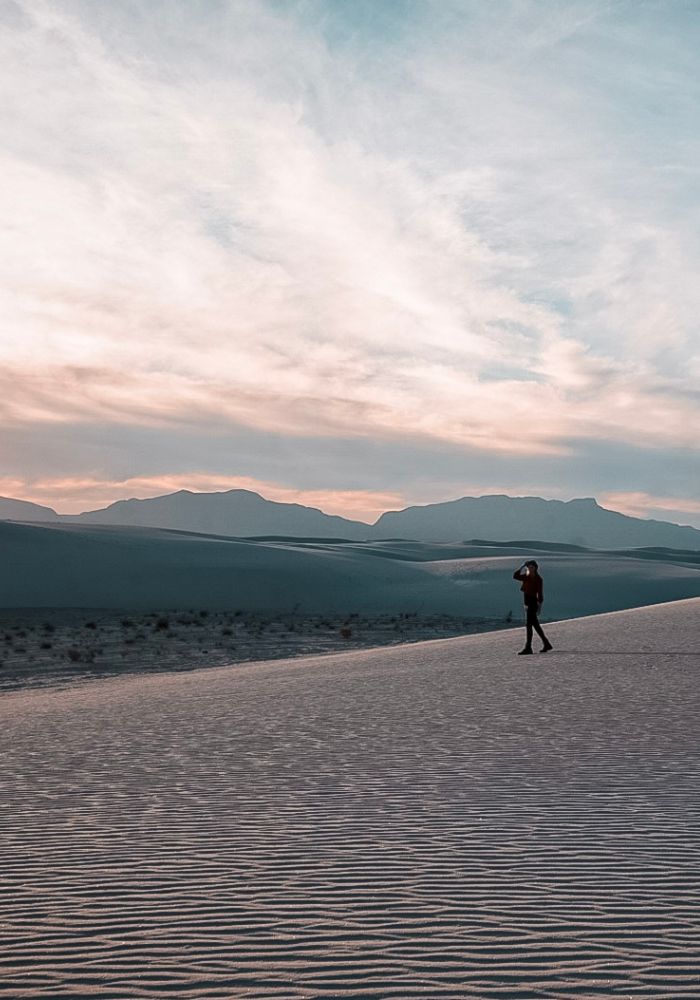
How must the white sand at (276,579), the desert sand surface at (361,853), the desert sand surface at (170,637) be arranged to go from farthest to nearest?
the white sand at (276,579) < the desert sand surface at (170,637) < the desert sand surface at (361,853)

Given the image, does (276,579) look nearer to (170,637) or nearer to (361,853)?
(170,637)

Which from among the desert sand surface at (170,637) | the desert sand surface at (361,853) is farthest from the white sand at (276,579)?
the desert sand surface at (361,853)

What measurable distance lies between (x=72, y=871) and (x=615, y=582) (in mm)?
59313

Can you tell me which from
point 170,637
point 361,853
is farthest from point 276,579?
point 361,853

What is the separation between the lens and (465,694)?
15.0 metres

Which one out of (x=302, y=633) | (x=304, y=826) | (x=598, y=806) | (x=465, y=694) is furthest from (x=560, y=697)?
(x=302, y=633)

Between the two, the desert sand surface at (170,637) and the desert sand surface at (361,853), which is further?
the desert sand surface at (170,637)

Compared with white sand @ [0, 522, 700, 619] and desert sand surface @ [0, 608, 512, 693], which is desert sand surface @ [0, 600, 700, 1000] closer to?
desert sand surface @ [0, 608, 512, 693]

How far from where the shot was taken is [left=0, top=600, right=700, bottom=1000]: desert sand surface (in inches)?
156

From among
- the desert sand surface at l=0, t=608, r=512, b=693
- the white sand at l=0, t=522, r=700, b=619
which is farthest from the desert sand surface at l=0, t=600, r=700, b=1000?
the white sand at l=0, t=522, r=700, b=619

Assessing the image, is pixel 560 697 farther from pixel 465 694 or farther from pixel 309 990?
pixel 309 990

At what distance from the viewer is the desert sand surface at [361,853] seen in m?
3.97

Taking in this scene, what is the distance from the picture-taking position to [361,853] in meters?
5.86

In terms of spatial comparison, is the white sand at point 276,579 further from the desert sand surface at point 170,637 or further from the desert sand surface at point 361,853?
the desert sand surface at point 361,853
